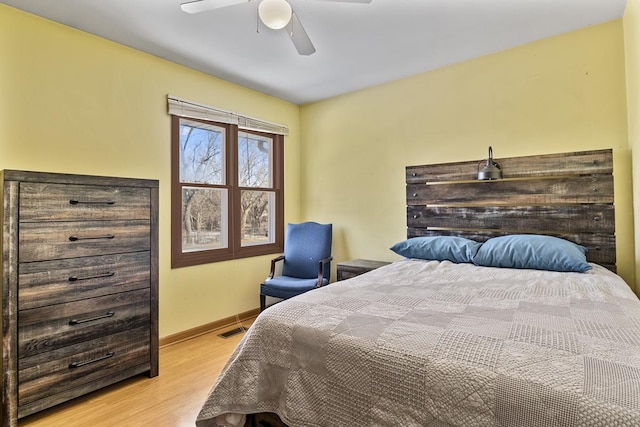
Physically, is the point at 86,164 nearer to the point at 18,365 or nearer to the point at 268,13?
the point at 18,365

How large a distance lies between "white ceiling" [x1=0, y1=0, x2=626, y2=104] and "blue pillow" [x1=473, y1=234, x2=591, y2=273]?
63.2 inches

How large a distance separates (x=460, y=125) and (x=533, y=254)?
1.38 m

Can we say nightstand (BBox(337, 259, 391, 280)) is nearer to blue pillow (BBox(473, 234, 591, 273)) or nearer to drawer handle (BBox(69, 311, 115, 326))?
blue pillow (BBox(473, 234, 591, 273))

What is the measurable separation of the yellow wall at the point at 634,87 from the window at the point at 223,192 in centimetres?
321

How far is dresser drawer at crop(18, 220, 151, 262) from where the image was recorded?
2004mm

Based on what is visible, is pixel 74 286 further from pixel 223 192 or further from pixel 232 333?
pixel 223 192

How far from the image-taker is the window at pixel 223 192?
130 inches

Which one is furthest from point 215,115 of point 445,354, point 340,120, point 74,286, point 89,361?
point 445,354

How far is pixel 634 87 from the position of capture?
7.42ft

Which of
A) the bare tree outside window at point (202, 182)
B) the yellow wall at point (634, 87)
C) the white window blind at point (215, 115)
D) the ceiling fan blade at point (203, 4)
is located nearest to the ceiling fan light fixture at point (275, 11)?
the ceiling fan blade at point (203, 4)

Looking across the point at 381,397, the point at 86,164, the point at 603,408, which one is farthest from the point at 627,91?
the point at 86,164

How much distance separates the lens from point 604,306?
1.52m

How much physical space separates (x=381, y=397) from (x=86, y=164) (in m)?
2.67

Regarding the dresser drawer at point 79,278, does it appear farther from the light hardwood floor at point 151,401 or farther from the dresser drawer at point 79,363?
the light hardwood floor at point 151,401
